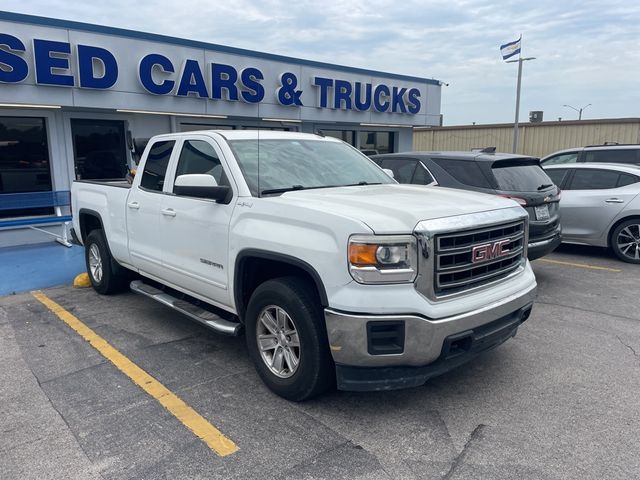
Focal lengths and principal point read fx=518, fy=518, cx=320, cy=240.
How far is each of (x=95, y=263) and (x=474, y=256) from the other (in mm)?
5100

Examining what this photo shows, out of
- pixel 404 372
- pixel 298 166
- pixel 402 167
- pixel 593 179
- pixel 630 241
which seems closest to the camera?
pixel 404 372

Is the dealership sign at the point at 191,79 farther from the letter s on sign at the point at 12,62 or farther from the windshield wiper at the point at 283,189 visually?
the windshield wiper at the point at 283,189

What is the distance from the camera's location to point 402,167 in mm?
7602

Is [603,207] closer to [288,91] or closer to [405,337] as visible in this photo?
[405,337]

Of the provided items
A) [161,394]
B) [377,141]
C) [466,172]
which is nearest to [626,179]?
[466,172]

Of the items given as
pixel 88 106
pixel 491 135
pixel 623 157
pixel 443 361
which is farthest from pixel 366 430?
pixel 491 135

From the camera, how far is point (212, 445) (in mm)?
3207

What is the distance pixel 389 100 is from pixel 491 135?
526 inches

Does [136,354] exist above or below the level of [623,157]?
below

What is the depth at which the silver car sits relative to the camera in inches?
329

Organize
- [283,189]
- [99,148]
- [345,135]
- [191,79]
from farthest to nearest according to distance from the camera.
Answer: [345,135], [191,79], [99,148], [283,189]

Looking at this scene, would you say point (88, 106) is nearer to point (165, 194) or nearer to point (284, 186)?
point (165, 194)

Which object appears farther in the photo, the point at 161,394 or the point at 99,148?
the point at 99,148

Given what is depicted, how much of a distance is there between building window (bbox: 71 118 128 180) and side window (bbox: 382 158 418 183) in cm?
667
